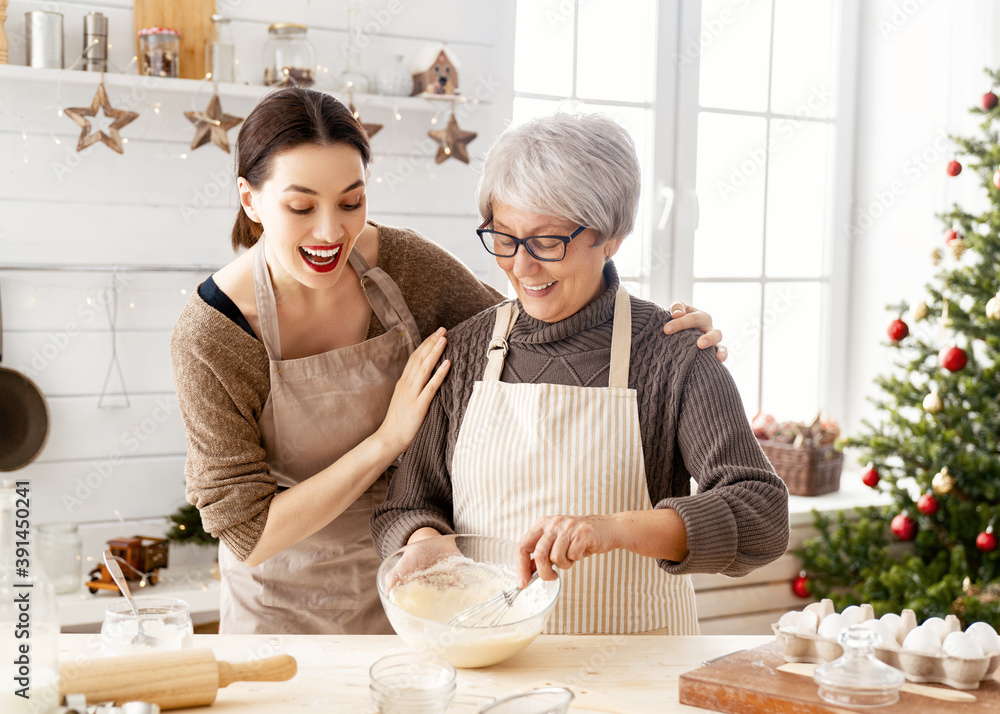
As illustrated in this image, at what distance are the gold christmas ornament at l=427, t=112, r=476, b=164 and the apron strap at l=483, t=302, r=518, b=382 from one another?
146 cm

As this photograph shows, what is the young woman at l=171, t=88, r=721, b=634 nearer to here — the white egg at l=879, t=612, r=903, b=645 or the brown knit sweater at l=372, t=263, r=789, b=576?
the brown knit sweater at l=372, t=263, r=789, b=576

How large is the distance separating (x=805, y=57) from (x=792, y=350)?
3.92 ft

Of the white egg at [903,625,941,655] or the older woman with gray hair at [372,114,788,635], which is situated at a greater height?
the older woman with gray hair at [372,114,788,635]

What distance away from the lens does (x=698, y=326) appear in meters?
1.48

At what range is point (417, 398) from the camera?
5.14 ft

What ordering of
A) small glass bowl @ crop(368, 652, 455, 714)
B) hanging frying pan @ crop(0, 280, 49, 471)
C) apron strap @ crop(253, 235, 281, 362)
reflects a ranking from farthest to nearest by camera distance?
hanging frying pan @ crop(0, 280, 49, 471), apron strap @ crop(253, 235, 281, 362), small glass bowl @ crop(368, 652, 455, 714)

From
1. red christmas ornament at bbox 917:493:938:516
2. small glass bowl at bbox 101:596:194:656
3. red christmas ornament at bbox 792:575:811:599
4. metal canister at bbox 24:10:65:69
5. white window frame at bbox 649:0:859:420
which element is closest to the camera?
small glass bowl at bbox 101:596:194:656

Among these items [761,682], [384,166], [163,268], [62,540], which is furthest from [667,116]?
[761,682]

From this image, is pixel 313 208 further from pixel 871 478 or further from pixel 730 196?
pixel 730 196

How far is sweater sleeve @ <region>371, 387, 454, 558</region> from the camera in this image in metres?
1.46

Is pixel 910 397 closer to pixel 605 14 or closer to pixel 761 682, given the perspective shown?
pixel 605 14

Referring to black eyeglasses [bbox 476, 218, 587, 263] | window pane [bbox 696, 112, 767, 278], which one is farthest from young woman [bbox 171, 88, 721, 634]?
window pane [bbox 696, 112, 767, 278]

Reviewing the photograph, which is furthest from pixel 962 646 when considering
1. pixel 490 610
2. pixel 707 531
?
pixel 490 610

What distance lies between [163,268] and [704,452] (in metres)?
1.92
